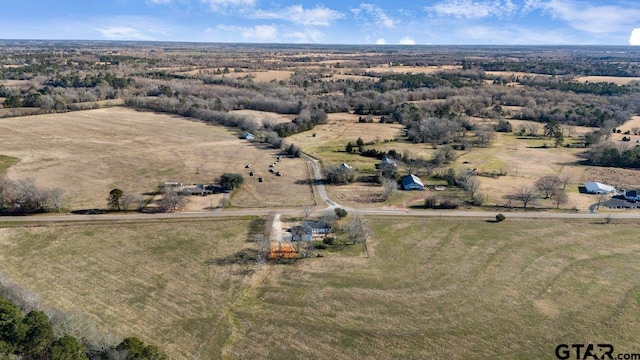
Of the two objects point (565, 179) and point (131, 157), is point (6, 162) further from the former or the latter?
point (565, 179)

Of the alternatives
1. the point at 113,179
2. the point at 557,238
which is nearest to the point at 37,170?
the point at 113,179

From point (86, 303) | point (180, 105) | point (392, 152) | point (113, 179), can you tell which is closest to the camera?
point (86, 303)

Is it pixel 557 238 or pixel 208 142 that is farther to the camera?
pixel 208 142

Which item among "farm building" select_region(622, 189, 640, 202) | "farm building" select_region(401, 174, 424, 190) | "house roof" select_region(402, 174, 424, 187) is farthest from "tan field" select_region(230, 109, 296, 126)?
"farm building" select_region(622, 189, 640, 202)

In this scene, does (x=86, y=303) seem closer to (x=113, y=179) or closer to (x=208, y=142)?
(x=113, y=179)

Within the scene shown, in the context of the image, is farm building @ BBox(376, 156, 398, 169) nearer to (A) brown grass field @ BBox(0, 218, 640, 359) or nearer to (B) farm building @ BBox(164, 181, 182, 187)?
(A) brown grass field @ BBox(0, 218, 640, 359)

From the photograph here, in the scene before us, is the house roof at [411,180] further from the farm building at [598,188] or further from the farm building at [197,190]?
the farm building at [197,190]

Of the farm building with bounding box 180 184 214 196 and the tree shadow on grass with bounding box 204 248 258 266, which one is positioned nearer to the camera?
the tree shadow on grass with bounding box 204 248 258 266
